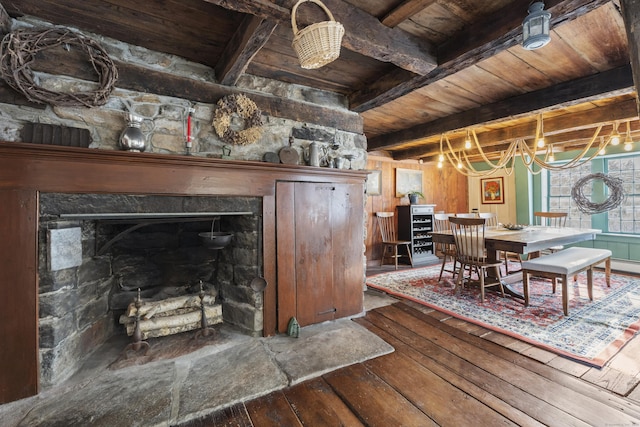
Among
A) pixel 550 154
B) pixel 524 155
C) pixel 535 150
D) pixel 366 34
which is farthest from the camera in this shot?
pixel 550 154

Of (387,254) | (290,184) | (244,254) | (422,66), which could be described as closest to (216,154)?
(290,184)

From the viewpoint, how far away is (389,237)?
5.53m

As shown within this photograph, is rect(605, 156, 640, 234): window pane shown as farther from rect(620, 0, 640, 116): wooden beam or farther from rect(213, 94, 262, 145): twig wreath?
rect(213, 94, 262, 145): twig wreath

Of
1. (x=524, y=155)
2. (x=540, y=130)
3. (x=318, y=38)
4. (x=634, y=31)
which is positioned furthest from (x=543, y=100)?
(x=318, y=38)

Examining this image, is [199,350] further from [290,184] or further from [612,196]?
[612,196]

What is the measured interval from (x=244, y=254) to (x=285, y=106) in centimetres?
136

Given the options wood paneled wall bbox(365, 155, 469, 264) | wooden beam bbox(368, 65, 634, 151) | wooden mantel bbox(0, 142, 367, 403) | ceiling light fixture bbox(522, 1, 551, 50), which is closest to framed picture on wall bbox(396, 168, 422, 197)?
wood paneled wall bbox(365, 155, 469, 264)

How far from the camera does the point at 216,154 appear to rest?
2127 millimetres

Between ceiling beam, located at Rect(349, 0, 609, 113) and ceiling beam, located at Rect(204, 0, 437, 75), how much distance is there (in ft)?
0.41

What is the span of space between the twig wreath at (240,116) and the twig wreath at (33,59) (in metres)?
0.66

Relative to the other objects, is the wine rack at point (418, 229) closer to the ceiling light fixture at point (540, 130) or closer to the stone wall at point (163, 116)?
the ceiling light fixture at point (540, 130)

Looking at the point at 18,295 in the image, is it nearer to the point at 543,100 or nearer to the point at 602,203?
the point at 543,100

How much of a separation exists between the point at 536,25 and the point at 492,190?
5.75 metres

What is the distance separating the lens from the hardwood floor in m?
1.40
